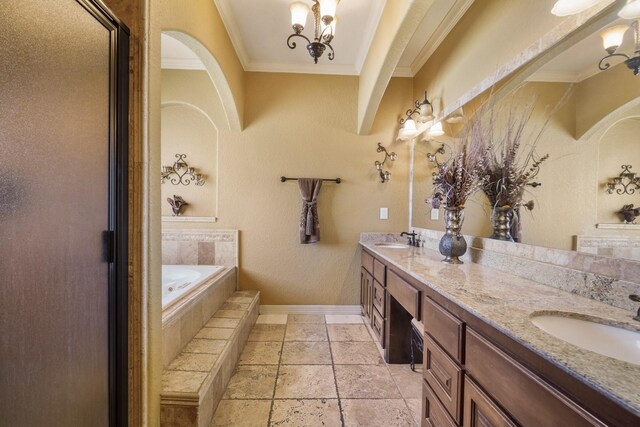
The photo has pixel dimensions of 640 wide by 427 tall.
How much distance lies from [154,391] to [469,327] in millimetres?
1356

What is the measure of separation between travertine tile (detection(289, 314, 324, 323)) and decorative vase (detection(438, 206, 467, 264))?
5.23 feet

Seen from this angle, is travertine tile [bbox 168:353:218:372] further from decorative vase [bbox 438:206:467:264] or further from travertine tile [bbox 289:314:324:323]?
decorative vase [bbox 438:206:467:264]

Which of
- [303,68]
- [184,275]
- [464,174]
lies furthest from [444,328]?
[303,68]

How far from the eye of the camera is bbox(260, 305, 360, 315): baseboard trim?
9.71ft

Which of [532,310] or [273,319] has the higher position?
[532,310]

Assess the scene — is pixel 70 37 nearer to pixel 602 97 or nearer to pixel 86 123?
pixel 86 123

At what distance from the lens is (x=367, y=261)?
2.70 metres

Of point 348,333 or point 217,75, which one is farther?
point 348,333

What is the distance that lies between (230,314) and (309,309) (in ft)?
3.21

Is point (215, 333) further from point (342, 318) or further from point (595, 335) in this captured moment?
point (595, 335)

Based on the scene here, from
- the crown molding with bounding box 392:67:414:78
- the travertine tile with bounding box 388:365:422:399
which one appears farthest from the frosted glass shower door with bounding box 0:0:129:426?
the crown molding with bounding box 392:67:414:78

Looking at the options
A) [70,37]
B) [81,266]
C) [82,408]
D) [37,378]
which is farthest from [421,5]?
[82,408]

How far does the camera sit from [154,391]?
119 cm

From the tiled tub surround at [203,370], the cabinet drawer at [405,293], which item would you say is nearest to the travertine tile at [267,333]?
the tiled tub surround at [203,370]
